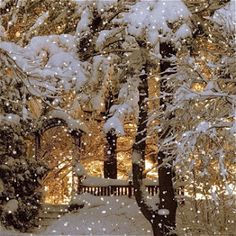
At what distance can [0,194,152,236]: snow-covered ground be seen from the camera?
18.3 meters

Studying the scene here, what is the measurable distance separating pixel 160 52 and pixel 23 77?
279 inches

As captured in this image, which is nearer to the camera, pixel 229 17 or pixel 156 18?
pixel 229 17

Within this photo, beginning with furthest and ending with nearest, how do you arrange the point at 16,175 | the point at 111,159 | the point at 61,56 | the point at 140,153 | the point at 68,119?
the point at 111,159 → the point at 68,119 → the point at 16,175 → the point at 140,153 → the point at 61,56

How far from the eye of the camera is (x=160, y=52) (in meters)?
15.0

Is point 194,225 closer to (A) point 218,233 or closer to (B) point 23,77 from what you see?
(A) point 218,233

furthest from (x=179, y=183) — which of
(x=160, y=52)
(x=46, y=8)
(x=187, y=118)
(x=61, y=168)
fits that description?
(x=61, y=168)

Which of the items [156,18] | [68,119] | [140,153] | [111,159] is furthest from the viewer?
[111,159]

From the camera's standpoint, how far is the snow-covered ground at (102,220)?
18.3 m

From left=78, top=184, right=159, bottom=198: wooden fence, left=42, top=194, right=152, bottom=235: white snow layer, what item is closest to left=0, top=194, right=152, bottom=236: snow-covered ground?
left=42, top=194, right=152, bottom=235: white snow layer

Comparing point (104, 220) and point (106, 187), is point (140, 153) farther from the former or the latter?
point (106, 187)

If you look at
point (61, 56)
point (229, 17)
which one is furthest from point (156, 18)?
point (61, 56)

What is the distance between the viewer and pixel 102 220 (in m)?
19.2

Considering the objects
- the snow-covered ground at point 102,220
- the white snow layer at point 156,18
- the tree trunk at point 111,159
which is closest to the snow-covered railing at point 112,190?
the snow-covered ground at point 102,220

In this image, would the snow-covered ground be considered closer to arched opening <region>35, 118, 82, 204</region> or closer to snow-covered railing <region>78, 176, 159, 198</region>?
snow-covered railing <region>78, 176, 159, 198</region>
